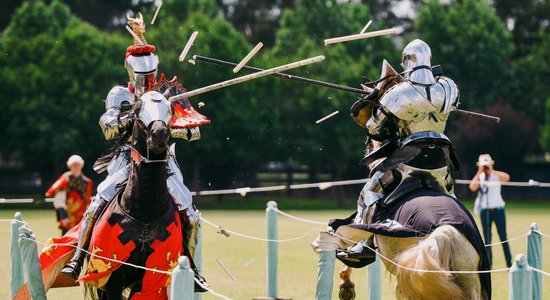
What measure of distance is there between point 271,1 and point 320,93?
59.2 ft

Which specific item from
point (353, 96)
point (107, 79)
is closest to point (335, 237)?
point (353, 96)

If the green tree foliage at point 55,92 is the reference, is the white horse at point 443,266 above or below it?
below

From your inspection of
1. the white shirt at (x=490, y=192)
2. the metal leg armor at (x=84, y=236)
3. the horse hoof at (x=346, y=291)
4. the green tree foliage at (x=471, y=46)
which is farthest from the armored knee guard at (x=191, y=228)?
the green tree foliage at (x=471, y=46)

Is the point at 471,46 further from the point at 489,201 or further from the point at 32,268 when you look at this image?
the point at 32,268

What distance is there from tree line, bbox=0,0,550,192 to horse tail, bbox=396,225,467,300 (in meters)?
25.2

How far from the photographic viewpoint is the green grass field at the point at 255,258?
12.9 meters

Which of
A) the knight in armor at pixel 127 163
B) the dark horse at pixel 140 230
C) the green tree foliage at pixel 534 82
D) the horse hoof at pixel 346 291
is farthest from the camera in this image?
the green tree foliage at pixel 534 82

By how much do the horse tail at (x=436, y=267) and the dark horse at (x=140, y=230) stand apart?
1880mm

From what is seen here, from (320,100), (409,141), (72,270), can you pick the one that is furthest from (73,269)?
(320,100)

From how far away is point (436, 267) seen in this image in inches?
296

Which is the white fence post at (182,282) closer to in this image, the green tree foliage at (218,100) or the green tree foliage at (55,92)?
the green tree foliage at (218,100)

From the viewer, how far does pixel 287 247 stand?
1945cm

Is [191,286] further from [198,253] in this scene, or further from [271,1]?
[271,1]

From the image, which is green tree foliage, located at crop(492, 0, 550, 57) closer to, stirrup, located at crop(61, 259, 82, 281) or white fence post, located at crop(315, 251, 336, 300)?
white fence post, located at crop(315, 251, 336, 300)
